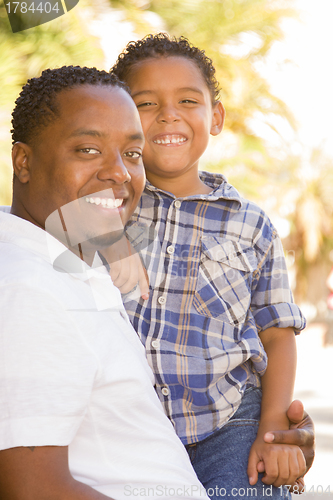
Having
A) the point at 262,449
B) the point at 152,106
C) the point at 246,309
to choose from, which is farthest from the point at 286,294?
the point at 152,106

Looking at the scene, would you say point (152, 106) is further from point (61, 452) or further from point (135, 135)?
point (61, 452)

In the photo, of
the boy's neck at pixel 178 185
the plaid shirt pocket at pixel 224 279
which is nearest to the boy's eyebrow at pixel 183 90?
the boy's neck at pixel 178 185

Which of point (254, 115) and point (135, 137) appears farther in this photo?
point (254, 115)

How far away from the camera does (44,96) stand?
138 cm

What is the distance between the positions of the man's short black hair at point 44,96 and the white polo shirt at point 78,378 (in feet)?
0.94

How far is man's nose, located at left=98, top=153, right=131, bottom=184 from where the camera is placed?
4.48 feet

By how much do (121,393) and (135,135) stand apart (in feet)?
2.31

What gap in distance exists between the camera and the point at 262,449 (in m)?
1.77

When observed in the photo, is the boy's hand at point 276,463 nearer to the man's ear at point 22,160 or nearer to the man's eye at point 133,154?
the man's eye at point 133,154

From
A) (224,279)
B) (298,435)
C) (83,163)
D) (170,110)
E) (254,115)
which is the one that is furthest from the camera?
(254,115)

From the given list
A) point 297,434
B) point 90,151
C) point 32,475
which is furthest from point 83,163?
point 297,434

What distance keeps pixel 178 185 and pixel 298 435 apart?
112 cm

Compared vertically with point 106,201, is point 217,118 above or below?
above

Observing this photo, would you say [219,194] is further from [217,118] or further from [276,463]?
[276,463]
